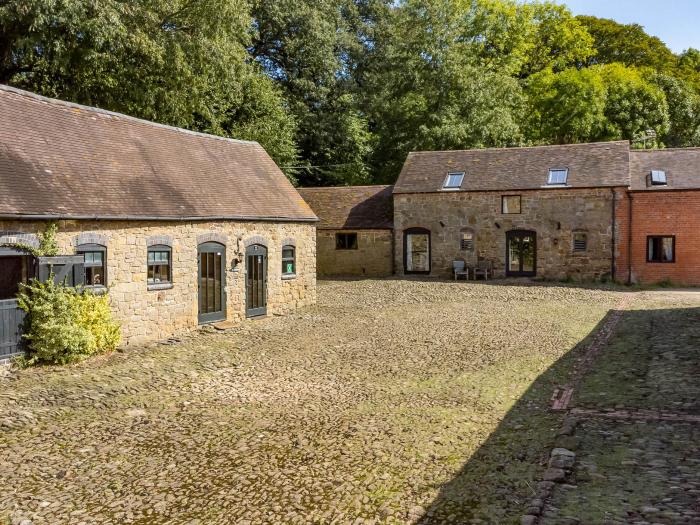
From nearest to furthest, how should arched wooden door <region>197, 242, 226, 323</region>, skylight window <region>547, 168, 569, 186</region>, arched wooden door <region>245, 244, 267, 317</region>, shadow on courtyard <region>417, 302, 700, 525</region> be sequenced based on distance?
shadow on courtyard <region>417, 302, 700, 525</region>, arched wooden door <region>197, 242, 226, 323</region>, arched wooden door <region>245, 244, 267, 317</region>, skylight window <region>547, 168, 569, 186</region>

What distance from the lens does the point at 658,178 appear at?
2684 centimetres

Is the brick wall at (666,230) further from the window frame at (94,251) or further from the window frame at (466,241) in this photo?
the window frame at (94,251)

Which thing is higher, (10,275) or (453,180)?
(453,180)

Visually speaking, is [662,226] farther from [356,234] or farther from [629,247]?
[356,234]

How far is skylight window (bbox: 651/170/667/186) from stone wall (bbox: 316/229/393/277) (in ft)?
41.5

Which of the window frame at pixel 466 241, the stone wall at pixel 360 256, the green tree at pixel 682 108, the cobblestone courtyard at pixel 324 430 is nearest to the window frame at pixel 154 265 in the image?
the cobblestone courtyard at pixel 324 430

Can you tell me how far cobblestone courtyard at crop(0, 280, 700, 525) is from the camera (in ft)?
20.1

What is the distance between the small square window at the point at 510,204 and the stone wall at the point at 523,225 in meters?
0.20

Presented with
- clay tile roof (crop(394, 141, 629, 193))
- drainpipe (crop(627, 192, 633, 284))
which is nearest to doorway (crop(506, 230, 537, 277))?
clay tile roof (crop(394, 141, 629, 193))

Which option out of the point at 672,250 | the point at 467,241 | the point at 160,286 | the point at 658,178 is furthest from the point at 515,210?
the point at 160,286

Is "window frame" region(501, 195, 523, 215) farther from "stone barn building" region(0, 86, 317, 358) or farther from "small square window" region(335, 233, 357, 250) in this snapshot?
"stone barn building" region(0, 86, 317, 358)

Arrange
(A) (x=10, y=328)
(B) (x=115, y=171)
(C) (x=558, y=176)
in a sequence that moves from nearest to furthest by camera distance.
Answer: (A) (x=10, y=328), (B) (x=115, y=171), (C) (x=558, y=176)

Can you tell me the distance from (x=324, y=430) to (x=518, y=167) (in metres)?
24.1

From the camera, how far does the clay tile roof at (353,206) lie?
105 feet
